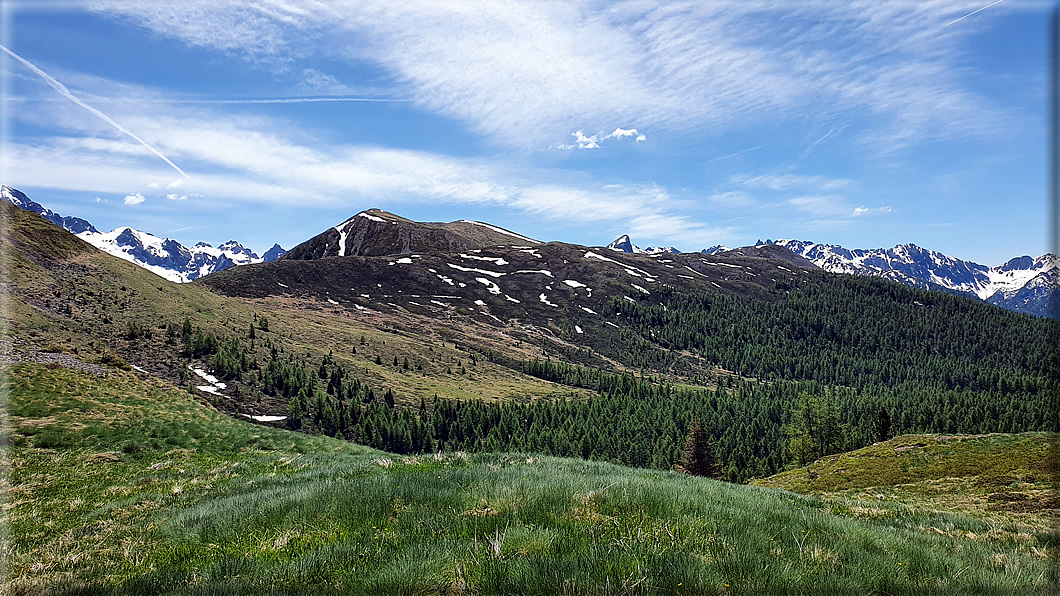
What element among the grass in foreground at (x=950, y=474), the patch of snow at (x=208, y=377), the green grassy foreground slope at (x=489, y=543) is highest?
the green grassy foreground slope at (x=489, y=543)

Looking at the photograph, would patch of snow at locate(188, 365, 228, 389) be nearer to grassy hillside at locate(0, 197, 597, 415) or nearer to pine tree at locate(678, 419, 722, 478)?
grassy hillside at locate(0, 197, 597, 415)

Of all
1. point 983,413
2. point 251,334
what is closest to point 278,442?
point 251,334

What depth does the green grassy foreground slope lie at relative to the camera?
5430mm

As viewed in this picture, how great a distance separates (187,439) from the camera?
25.3 m

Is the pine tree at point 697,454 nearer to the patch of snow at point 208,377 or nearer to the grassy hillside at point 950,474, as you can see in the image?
the grassy hillside at point 950,474

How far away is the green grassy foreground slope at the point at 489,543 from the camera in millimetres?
5430

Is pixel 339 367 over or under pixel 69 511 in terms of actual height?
under

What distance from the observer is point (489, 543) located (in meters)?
6.38

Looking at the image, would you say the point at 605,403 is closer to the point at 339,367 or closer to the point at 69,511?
the point at 339,367

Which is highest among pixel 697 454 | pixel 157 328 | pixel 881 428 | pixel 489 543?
pixel 489 543

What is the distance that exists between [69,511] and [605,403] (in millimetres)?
145216

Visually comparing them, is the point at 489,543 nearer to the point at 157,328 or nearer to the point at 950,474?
the point at 950,474

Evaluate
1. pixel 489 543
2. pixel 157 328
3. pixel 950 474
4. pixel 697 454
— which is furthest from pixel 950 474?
pixel 157 328

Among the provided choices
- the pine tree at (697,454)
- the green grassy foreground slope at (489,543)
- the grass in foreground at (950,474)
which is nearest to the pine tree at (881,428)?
the grass in foreground at (950,474)
